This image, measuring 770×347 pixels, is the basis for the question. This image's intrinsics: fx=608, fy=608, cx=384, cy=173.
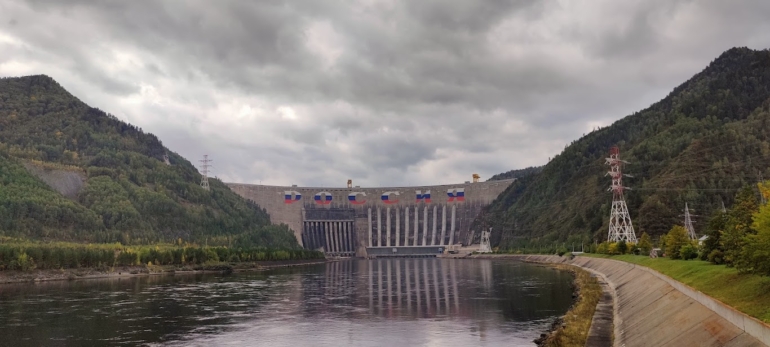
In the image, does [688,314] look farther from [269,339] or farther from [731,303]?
[269,339]

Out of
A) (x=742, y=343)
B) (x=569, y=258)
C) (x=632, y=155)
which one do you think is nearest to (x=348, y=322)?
(x=742, y=343)

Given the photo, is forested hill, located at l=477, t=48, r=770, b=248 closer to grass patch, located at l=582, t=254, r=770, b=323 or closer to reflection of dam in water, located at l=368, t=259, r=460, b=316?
reflection of dam in water, located at l=368, t=259, r=460, b=316

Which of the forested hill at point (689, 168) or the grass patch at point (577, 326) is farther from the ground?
the forested hill at point (689, 168)

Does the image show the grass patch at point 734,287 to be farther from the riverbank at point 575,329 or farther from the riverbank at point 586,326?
the riverbank at point 575,329

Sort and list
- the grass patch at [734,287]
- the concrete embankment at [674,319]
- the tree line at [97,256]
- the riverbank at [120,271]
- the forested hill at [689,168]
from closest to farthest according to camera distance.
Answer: the concrete embankment at [674,319] < the grass patch at [734,287] < the riverbank at [120,271] < the tree line at [97,256] < the forested hill at [689,168]

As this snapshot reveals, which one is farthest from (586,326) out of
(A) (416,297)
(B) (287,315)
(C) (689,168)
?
(C) (689,168)

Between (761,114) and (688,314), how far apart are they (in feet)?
538

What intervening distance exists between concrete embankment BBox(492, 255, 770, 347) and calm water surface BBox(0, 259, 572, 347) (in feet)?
22.5

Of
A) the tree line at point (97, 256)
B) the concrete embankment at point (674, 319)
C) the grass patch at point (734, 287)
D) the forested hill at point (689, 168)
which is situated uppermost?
the forested hill at point (689, 168)

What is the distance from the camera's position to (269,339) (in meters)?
45.5

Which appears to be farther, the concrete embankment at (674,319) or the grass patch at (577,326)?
the grass patch at (577,326)

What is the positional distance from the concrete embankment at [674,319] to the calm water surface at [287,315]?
6.87 metres

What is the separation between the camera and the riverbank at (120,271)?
106812 mm

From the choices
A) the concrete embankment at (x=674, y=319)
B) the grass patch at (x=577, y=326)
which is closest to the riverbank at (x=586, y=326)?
the grass patch at (x=577, y=326)
